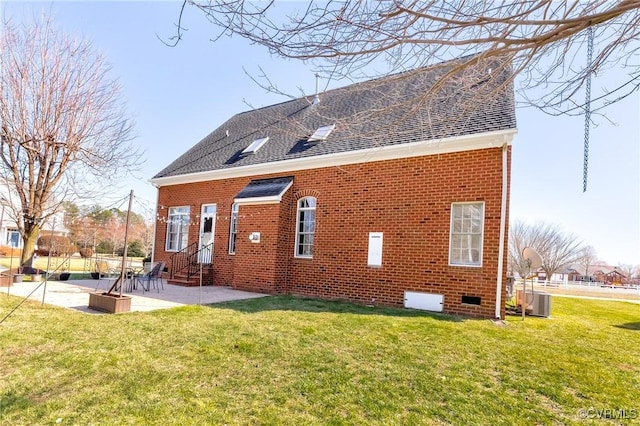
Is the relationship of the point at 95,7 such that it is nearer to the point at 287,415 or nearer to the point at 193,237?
the point at 193,237

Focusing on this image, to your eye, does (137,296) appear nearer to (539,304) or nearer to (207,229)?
(207,229)

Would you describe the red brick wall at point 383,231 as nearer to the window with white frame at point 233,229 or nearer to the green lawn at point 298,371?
the window with white frame at point 233,229

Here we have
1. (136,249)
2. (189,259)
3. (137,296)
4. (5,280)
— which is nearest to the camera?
(137,296)

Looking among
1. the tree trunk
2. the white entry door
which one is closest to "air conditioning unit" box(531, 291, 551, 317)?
the white entry door

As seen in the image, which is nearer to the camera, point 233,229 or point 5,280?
point 5,280

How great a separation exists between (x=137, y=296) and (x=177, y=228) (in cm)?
601

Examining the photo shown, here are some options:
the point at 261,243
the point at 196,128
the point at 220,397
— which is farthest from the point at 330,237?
the point at 196,128

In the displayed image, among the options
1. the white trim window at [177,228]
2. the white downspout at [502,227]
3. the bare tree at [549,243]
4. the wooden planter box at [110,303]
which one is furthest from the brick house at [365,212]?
the bare tree at [549,243]

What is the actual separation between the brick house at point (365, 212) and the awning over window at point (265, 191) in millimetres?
47

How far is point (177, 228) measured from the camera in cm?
1519

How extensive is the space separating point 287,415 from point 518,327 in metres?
5.92

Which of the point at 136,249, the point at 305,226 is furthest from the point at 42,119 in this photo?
the point at 136,249

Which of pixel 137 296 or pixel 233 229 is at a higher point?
pixel 233 229

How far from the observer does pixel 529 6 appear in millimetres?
3109
